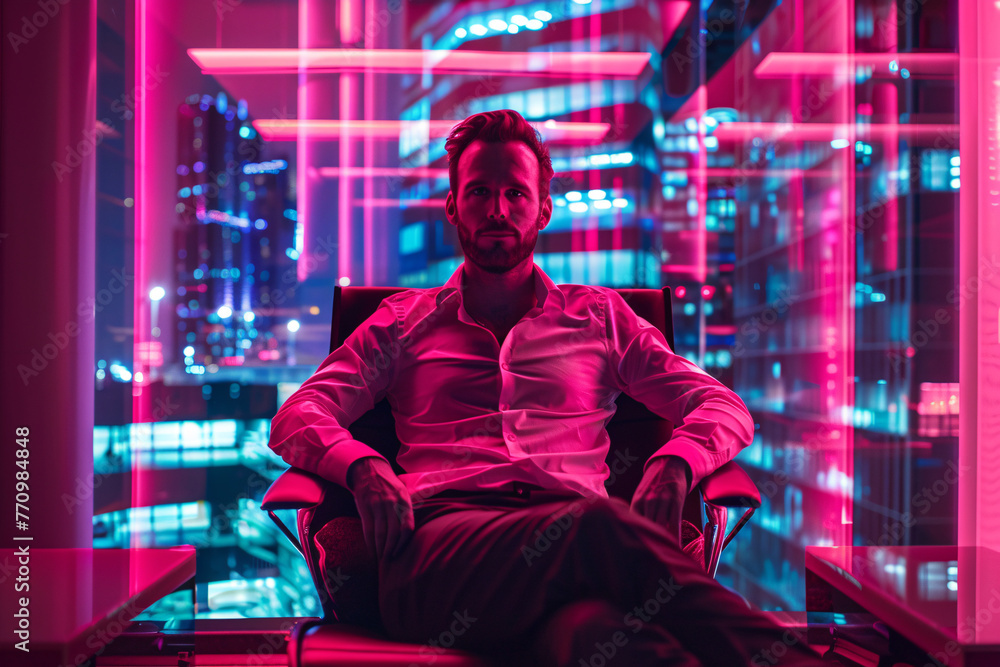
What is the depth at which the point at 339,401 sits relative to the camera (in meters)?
1.47

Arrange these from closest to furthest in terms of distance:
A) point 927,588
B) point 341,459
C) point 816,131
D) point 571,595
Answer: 1. point 571,595
2. point 341,459
3. point 927,588
4. point 816,131

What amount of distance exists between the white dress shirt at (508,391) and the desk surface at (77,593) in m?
0.35

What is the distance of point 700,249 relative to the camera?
2891 mm

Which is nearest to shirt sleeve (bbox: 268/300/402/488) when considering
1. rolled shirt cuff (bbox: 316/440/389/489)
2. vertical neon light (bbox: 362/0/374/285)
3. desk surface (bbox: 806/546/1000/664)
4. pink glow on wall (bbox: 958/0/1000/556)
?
rolled shirt cuff (bbox: 316/440/389/489)

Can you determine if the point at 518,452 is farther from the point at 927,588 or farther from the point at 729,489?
the point at 927,588

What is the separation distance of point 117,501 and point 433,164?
1.86m

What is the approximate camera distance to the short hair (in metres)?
1.56

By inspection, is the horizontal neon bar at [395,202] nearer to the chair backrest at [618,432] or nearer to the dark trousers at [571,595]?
the chair backrest at [618,432]

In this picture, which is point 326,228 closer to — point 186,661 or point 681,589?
point 186,661

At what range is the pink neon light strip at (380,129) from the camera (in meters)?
2.81

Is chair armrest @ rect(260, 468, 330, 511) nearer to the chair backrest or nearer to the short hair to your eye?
the chair backrest

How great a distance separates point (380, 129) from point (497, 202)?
1515 mm

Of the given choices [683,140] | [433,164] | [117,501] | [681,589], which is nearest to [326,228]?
[433,164]

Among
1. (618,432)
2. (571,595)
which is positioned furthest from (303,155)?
(571,595)
